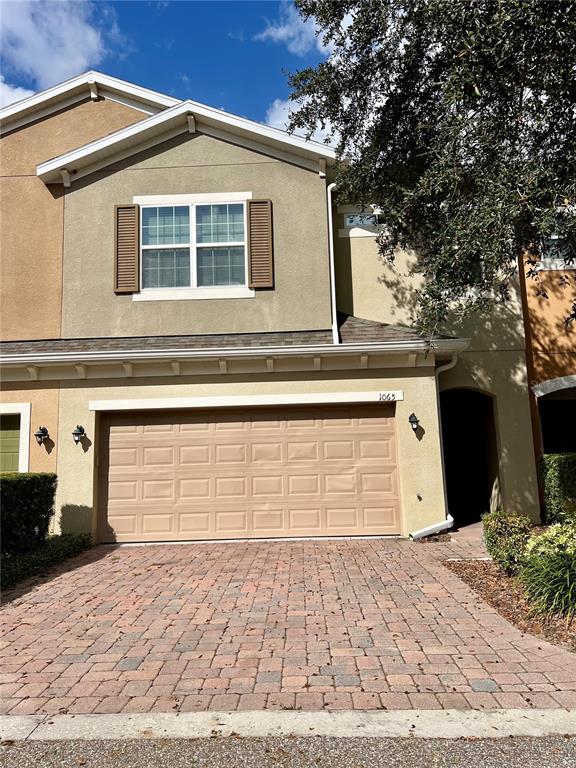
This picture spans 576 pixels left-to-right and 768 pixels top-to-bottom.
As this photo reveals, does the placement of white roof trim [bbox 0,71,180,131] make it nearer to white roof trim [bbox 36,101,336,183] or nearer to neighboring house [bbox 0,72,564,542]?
neighboring house [bbox 0,72,564,542]

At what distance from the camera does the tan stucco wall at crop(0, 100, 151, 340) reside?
11.0 metres

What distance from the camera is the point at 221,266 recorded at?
35.6ft

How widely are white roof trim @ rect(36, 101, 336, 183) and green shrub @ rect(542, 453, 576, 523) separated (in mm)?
7259

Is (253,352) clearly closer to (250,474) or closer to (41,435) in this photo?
(250,474)

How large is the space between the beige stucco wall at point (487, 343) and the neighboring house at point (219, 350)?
0.04 metres

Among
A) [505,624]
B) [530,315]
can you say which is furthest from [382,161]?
[505,624]

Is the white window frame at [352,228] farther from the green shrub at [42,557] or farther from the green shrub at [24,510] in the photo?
the green shrub at [42,557]

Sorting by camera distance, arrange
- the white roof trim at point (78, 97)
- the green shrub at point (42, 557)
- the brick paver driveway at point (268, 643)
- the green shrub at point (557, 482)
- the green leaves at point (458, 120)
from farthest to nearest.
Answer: the white roof trim at point (78, 97) → the green shrub at point (557, 482) → the green shrub at point (42, 557) → the green leaves at point (458, 120) → the brick paver driveway at point (268, 643)

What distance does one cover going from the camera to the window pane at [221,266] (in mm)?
10828

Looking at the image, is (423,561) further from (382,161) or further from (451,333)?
(382,161)

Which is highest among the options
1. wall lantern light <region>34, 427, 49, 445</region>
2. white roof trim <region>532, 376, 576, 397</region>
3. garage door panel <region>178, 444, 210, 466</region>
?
white roof trim <region>532, 376, 576, 397</region>

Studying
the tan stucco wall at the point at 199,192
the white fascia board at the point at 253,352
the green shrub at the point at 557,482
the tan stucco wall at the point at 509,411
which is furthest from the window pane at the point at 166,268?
the green shrub at the point at 557,482

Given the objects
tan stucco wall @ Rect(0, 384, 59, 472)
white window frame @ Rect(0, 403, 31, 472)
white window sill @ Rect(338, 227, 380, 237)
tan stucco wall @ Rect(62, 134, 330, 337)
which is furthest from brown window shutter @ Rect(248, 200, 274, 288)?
white window frame @ Rect(0, 403, 31, 472)

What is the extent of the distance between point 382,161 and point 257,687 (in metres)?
7.63
